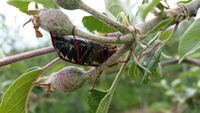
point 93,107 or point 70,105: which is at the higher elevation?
point 93,107

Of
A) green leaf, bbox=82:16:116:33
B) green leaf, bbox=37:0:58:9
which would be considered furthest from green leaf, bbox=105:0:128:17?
green leaf, bbox=37:0:58:9

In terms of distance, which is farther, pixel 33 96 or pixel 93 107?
pixel 33 96

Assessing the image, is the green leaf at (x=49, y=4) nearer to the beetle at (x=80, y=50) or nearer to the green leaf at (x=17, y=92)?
the beetle at (x=80, y=50)

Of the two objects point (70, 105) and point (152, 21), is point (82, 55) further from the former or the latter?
point (70, 105)

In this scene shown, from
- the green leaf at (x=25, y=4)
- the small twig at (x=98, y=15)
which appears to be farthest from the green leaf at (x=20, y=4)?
the small twig at (x=98, y=15)

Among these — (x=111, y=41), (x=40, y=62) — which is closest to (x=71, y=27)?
(x=111, y=41)

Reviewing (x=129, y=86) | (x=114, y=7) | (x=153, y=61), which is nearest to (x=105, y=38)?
(x=153, y=61)

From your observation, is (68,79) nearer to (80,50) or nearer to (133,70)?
(80,50)
